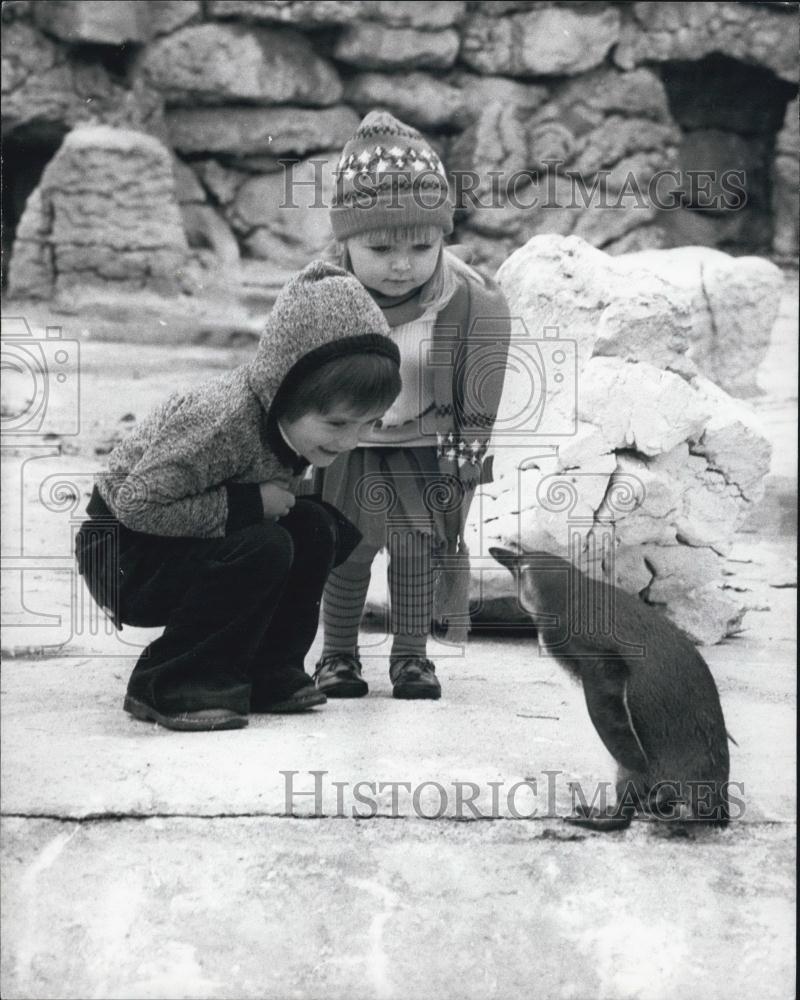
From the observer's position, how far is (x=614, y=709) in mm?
2164

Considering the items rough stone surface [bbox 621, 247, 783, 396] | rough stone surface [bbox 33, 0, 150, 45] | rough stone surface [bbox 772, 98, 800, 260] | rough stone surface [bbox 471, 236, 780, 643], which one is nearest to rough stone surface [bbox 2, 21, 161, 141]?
rough stone surface [bbox 33, 0, 150, 45]

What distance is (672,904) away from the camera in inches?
80.2

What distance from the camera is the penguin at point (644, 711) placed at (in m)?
2.16

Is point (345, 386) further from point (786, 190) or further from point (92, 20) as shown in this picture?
point (92, 20)

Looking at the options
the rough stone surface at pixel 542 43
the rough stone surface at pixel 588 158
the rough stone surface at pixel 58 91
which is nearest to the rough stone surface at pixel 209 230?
the rough stone surface at pixel 58 91

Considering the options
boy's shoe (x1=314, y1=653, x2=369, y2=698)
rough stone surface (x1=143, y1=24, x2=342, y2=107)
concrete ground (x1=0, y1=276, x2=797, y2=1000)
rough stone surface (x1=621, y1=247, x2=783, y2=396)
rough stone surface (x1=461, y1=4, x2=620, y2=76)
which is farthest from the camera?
rough stone surface (x1=143, y1=24, x2=342, y2=107)

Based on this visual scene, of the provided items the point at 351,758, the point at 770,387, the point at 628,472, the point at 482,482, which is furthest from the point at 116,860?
the point at 770,387

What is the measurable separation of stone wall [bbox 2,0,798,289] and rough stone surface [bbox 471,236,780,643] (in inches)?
99.8

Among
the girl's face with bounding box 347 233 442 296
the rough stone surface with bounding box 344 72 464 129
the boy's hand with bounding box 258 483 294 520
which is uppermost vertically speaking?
the rough stone surface with bounding box 344 72 464 129

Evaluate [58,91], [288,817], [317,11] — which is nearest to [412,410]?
[288,817]

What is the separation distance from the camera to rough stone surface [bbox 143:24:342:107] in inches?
241

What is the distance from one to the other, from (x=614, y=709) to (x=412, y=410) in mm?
672

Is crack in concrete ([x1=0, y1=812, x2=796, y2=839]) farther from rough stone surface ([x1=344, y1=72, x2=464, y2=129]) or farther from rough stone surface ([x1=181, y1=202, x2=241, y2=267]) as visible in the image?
rough stone surface ([x1=181, y1=202, x2=241, y2=267])

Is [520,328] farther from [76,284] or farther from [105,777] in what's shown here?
[76,284]
